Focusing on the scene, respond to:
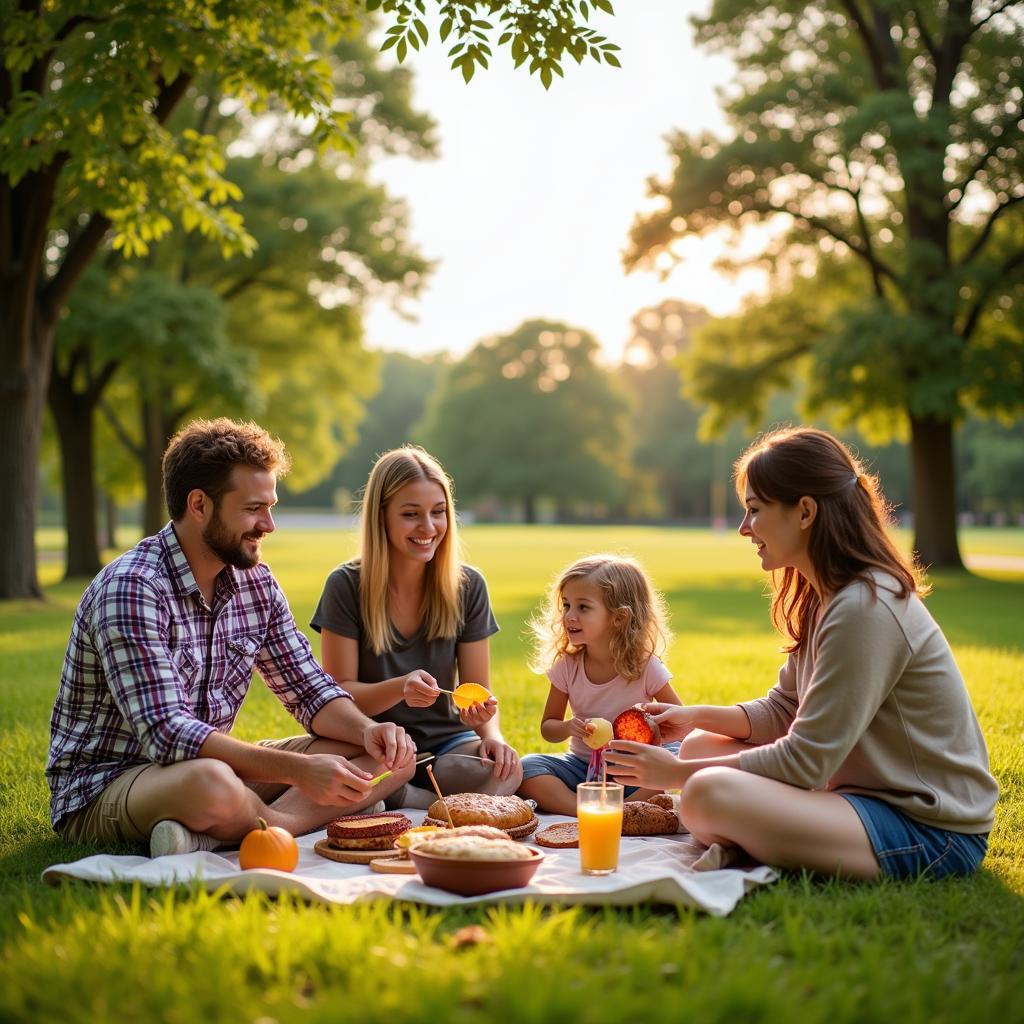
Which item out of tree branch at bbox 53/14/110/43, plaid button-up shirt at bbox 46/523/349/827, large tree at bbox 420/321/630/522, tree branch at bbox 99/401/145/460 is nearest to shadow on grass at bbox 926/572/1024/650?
plaid button-up shirt at bbox 46/523/349/827

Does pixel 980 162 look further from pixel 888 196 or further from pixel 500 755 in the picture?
pixel 500 755

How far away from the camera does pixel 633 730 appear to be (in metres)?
4.63

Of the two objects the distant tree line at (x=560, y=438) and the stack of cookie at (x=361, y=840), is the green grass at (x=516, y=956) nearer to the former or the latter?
the stack of cookie at (x=361, y=840)

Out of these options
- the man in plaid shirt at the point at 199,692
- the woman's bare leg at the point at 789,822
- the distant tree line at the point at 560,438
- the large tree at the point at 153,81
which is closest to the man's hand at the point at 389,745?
the man in plaid shirt at the point at 199,692

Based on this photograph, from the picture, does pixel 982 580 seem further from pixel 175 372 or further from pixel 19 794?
pixel 19 794

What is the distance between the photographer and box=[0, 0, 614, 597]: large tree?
6.50 meters

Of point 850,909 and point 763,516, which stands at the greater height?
point 763,516

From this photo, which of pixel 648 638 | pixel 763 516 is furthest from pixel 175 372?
pixel 763 516

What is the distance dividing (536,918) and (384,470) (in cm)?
254

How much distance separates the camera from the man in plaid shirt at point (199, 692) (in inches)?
159

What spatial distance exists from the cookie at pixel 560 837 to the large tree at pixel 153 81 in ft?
13.9

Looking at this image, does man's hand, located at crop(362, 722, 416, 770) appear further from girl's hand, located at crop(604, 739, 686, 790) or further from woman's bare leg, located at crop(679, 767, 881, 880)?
woman's bare leg, located at crop(679, 767, 881, 880)

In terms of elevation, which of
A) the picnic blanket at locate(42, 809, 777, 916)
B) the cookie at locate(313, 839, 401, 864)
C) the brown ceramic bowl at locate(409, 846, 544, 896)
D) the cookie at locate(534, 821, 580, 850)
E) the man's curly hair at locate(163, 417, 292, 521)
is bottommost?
the cookie at locate(534, 821, 580, 850)

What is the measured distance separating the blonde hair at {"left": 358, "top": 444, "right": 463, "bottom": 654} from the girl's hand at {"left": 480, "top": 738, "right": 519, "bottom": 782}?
0.58m
